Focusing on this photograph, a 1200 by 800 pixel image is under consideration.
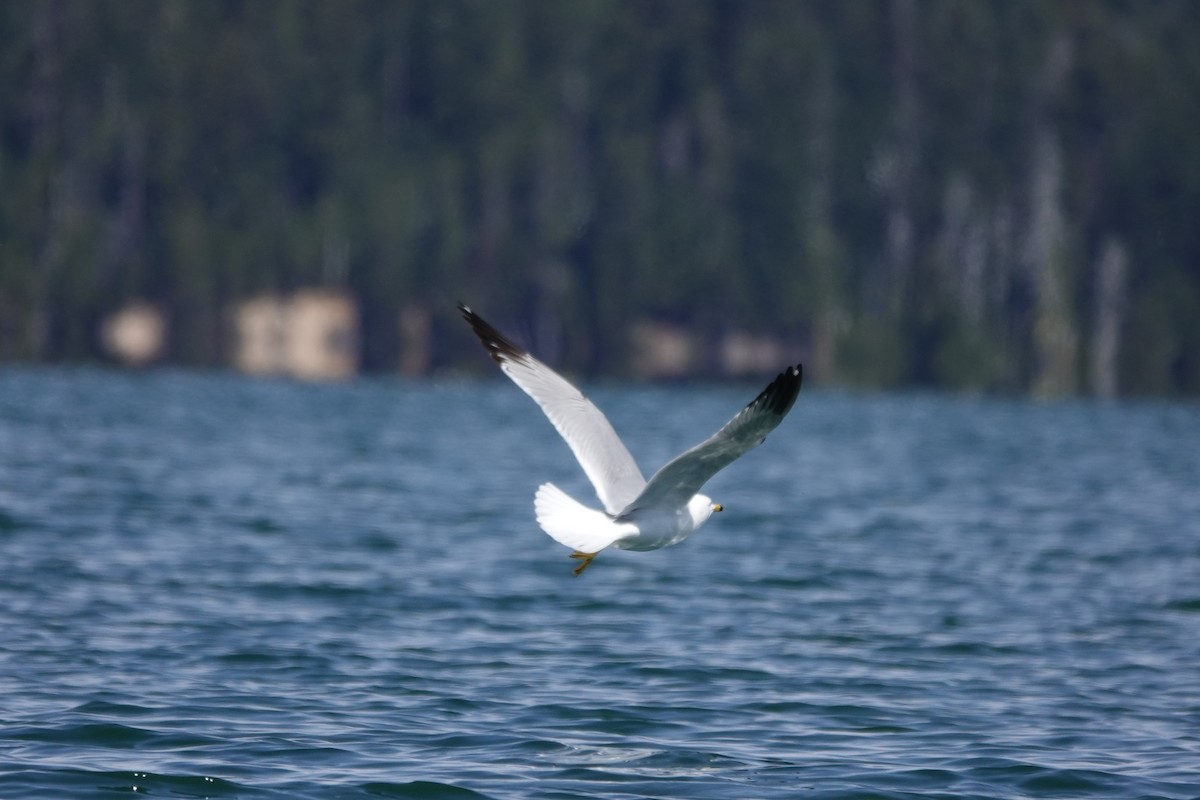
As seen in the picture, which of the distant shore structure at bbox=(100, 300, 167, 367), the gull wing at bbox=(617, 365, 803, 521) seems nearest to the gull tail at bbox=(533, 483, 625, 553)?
the gull wing at bbox=(617, 365, 803, 521)

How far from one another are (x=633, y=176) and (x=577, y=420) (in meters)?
75.4

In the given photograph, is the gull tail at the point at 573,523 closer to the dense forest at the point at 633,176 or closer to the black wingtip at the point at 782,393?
the black wingtip at the point at 782,393

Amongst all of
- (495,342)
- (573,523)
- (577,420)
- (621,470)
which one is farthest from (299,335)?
(573,523)

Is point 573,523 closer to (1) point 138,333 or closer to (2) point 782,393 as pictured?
(2) point 782,393

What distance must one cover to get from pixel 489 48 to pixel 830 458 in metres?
52.4

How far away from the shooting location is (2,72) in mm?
82375

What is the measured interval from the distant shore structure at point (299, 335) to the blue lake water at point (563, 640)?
46157 millimetres

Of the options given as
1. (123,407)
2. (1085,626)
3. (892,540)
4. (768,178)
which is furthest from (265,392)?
(1085,626)

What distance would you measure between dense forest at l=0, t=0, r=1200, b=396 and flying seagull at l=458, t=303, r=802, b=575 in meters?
66.8

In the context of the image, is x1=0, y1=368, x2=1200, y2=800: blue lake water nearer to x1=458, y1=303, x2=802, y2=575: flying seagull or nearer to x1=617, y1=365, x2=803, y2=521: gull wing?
x1=458, y1=303, x2=802, y2=575: flying seagull

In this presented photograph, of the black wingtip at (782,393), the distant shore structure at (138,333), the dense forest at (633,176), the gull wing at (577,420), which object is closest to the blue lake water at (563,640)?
the gull wing at (577,420)

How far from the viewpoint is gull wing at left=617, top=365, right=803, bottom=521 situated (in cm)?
1062

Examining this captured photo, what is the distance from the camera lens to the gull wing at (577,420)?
1269cm

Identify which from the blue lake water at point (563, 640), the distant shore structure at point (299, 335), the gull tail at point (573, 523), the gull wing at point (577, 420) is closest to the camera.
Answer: the blue lake water at point (563, 640)
